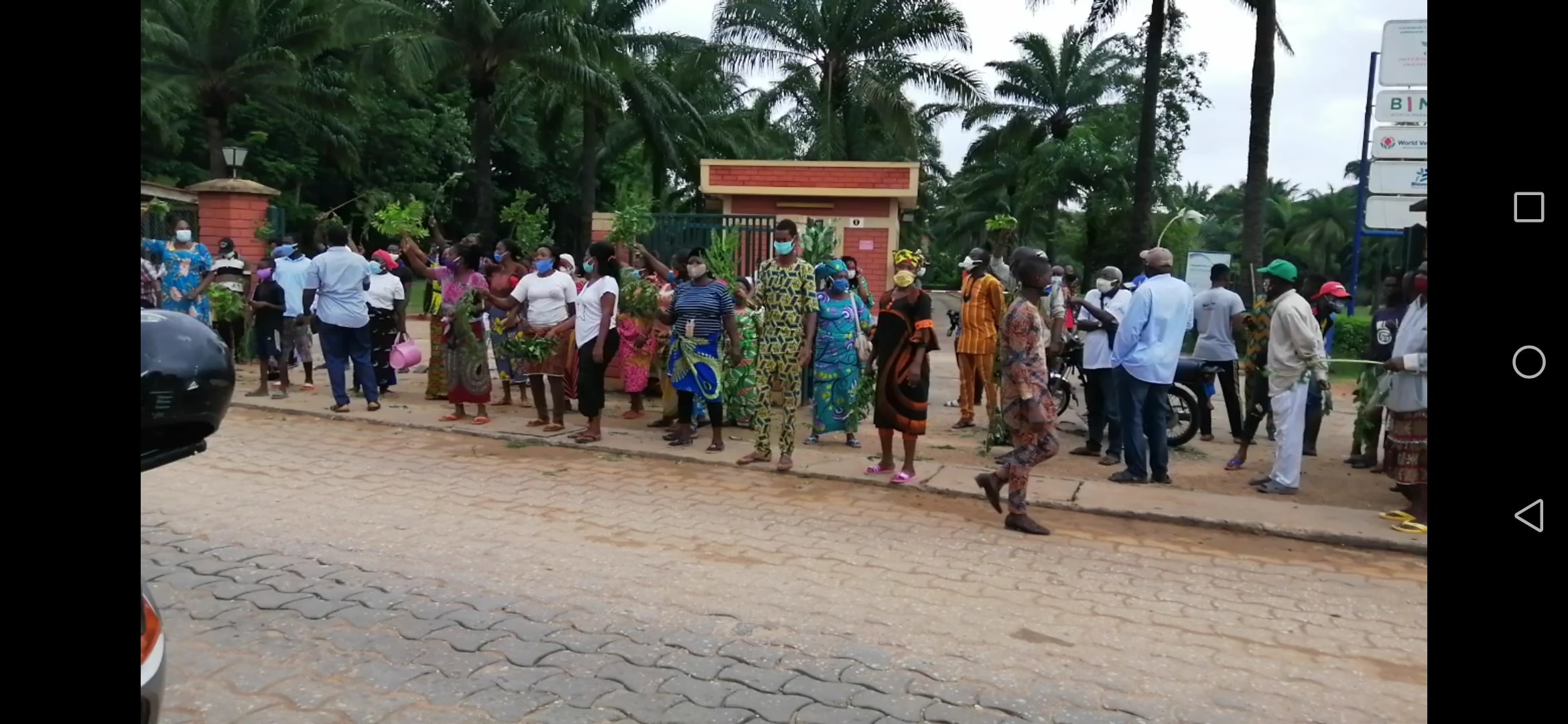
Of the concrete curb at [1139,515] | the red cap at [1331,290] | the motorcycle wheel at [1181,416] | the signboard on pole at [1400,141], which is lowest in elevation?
the concrete curb at [1139,515]

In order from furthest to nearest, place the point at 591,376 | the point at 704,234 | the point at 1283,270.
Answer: the point at 704,234 < the point at 591,376 < the point at 1283,270

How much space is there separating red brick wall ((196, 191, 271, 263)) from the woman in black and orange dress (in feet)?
35.8

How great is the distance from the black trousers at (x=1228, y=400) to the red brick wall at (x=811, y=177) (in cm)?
758

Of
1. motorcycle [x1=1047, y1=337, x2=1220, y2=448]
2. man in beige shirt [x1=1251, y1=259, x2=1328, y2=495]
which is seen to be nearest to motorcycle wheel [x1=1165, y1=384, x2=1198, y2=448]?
motorcycle [x1=1047, y1=337, x2=1220, y2=448]

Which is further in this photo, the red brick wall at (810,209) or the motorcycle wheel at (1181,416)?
the red brick wall at (810,209)

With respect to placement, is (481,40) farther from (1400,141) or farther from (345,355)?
(1400,141)

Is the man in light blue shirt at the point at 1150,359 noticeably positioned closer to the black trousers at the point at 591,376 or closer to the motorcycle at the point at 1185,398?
the motorcycle at the point at 1185,398

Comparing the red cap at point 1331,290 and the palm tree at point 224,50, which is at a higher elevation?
the palm tree at point 224,50

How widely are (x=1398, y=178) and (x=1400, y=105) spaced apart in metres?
0.85

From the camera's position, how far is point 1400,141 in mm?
9211

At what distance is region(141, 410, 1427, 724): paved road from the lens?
373 centimetres

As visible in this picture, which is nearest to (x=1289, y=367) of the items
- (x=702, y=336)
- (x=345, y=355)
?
(x=702, y=336)

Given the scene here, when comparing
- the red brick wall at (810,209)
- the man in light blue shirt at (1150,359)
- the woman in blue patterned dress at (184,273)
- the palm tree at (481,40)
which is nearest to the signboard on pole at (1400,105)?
the man in light blue shirt at (1150,359)

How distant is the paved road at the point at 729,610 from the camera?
147 inches
